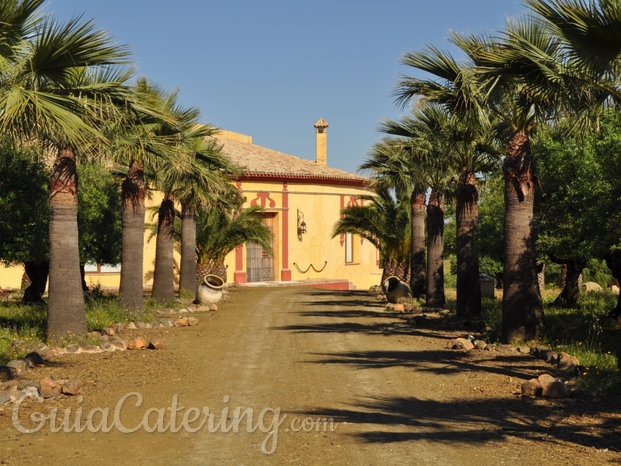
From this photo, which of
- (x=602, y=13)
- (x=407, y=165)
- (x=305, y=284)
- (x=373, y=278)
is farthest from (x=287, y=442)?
(x=373, y=278)

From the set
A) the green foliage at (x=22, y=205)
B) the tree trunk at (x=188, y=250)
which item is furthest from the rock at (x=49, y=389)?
the tree trunk at (x=188, y=250)

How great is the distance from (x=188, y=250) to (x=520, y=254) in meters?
14.3

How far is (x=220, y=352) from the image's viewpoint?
14.4 metres

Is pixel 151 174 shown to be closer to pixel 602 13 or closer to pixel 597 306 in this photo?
pixel 597 306

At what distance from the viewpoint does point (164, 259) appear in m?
23.9

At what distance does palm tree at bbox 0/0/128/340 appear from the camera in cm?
1154

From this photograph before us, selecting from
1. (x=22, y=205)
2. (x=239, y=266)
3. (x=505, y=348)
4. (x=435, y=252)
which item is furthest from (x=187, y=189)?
(x=239, y=266)

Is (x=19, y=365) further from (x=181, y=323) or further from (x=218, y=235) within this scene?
(x=218, y=235)

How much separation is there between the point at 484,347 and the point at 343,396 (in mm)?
5340

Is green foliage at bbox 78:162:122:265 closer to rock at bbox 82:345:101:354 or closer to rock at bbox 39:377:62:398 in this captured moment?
rock at bbox 82:345:101:354

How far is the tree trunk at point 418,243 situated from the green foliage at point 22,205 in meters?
12.4

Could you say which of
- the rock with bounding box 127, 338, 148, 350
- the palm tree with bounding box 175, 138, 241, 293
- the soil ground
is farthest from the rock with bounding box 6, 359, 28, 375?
the palm tree with bounding box 175, 138, 241, 293

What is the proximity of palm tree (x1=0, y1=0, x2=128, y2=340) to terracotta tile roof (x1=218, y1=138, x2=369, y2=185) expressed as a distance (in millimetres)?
26297

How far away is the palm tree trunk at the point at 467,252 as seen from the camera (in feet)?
63.5
